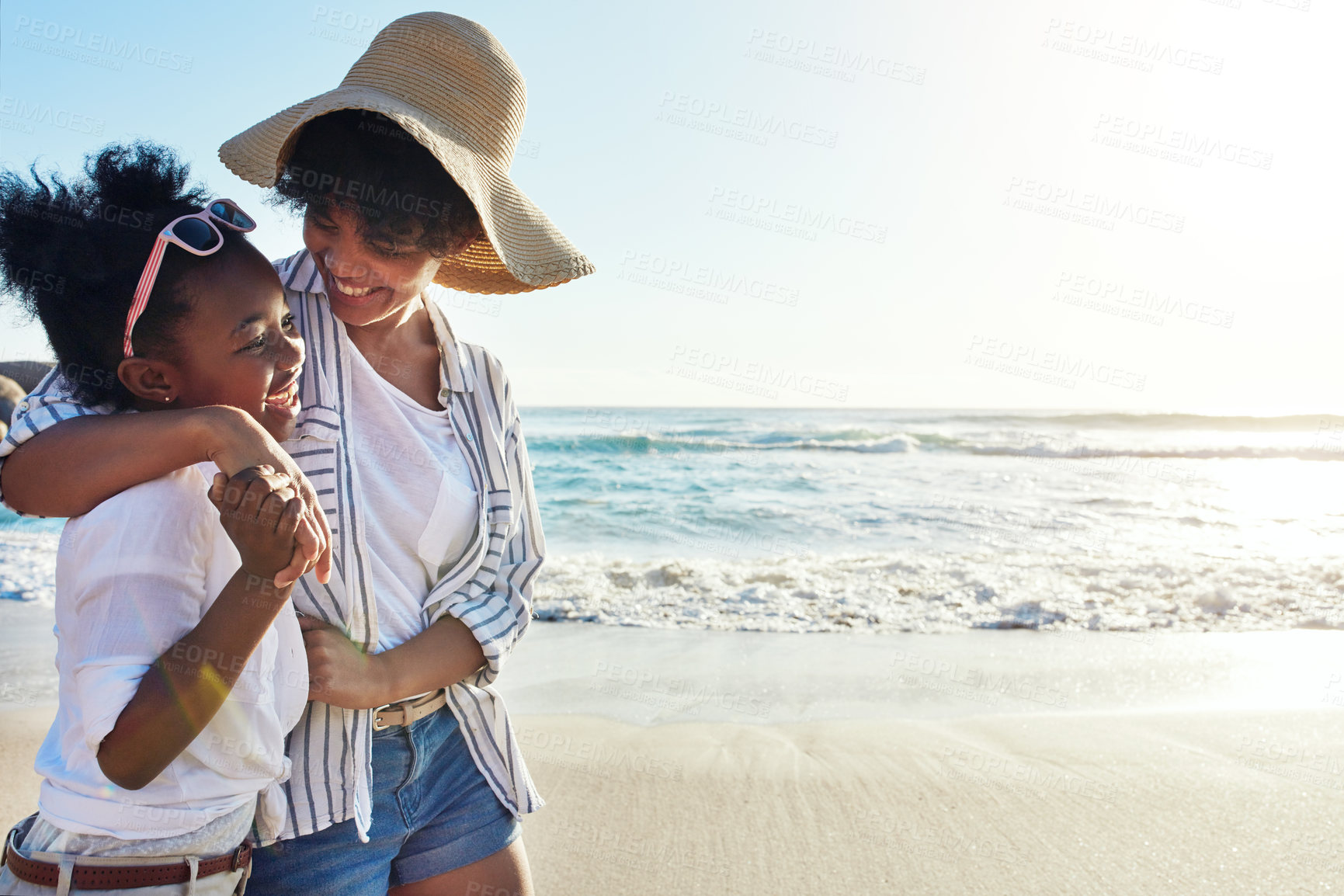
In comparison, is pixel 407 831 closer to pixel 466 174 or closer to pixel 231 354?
pixel 231 354

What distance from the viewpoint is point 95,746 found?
1021mm

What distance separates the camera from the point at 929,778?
3.12 m

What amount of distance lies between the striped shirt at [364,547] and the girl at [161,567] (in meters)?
0.07

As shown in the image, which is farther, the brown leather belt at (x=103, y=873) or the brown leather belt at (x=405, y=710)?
the brown leather belt at (x=405, y=710)

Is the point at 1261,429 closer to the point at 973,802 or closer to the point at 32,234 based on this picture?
the point at 973,802

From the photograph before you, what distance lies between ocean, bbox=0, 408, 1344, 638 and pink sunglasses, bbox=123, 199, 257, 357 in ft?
16.8

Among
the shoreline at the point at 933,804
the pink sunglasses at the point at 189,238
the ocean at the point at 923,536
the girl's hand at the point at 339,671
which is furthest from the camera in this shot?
the ocean at the point at 923,536

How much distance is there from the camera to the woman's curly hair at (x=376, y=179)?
→ 1.47 metres

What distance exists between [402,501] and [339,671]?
1.02 ft

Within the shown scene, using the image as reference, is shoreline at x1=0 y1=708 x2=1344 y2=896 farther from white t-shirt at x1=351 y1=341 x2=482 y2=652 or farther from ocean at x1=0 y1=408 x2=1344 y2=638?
ocean at x1=0 y1=408 x2=1344 y2=638

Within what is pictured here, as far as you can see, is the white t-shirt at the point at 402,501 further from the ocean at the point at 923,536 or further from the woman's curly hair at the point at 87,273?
the ocean at the point at 923,536

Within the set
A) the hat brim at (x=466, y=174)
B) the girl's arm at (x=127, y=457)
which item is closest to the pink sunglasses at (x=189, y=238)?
the girl's arm at (x=127, y=457)

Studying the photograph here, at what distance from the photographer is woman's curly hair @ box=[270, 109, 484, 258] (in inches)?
57.8

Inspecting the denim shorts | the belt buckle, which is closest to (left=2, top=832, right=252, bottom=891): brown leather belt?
the denim shorts
